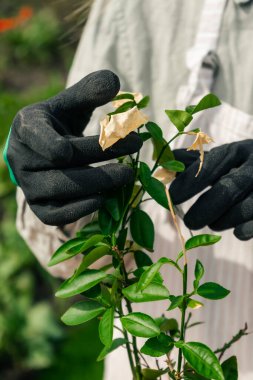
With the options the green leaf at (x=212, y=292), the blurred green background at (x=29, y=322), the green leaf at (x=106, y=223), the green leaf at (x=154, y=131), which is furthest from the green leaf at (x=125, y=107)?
the blurred green background at (x=29, y=322)

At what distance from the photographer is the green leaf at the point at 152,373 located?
0.76 meters

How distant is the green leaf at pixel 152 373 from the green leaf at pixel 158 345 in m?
0.08

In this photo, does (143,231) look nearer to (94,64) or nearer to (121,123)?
(121,123)

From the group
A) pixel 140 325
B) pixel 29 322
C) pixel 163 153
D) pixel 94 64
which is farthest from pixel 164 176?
pixel 29 322

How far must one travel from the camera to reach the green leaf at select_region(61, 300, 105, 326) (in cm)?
71

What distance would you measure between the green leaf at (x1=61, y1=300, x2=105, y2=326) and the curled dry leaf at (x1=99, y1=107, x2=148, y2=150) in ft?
0.67

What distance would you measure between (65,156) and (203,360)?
306 millimetres

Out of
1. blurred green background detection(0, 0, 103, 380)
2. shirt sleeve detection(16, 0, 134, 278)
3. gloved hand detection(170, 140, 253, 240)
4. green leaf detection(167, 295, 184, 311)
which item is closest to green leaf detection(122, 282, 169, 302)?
green leaf detection(167, 295, 184, 311)

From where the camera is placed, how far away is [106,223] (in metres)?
0.76

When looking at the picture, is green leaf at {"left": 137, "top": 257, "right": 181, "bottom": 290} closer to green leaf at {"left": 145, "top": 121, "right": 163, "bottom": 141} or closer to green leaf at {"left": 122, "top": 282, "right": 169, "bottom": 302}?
green leaf at {"left": 122, "top": 282, "right": 169, "bottom": 302}

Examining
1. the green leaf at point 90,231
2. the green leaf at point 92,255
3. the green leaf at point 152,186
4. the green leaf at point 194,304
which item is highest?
the green leaf at point 152,186

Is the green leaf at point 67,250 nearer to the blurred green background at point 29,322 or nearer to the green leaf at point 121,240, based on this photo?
the green leaf at point 121,240

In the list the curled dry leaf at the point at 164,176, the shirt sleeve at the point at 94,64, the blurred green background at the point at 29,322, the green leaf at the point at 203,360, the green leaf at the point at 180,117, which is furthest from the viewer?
the blurred green background at the point at 29,322

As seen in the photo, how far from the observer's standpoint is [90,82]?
31.5 inches
